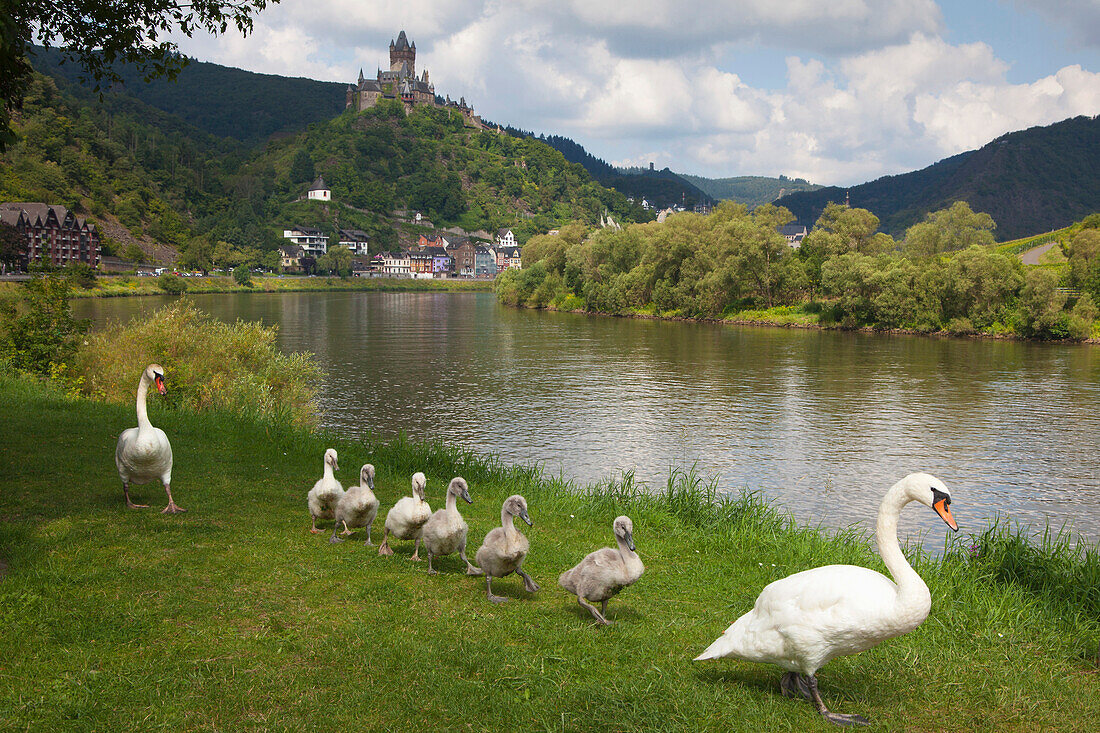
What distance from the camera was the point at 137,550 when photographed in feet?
26.5

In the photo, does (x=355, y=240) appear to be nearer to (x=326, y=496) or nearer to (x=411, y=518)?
(x=326, y=496)

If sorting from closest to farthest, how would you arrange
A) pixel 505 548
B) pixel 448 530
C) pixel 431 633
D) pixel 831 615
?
pixel 831 615
pixel 431 633
pixel 505 548
pixel 448 530

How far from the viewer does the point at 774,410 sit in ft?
102

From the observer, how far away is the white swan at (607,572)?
22.5ft

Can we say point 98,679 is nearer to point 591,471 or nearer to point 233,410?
point 233,410

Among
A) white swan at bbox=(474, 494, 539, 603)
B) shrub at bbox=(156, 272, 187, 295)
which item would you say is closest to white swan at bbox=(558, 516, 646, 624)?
white swan at bbox=(474, 494, 539, 603)

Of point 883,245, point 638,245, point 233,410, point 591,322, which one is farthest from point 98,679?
point 638,245

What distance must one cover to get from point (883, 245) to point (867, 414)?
52.5 meters

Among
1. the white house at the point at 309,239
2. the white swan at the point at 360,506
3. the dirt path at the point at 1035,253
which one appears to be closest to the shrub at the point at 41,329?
the white swan at the point at 360,506

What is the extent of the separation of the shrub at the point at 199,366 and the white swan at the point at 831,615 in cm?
1582

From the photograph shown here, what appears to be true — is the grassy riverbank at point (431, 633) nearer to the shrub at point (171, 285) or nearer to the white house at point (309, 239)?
the shrub at point (171, 285)

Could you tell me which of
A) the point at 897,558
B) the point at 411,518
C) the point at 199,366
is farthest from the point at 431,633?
the point at 199,366

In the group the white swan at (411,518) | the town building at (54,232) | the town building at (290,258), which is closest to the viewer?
the white swan at (411,518)

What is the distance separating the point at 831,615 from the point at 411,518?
502cm
